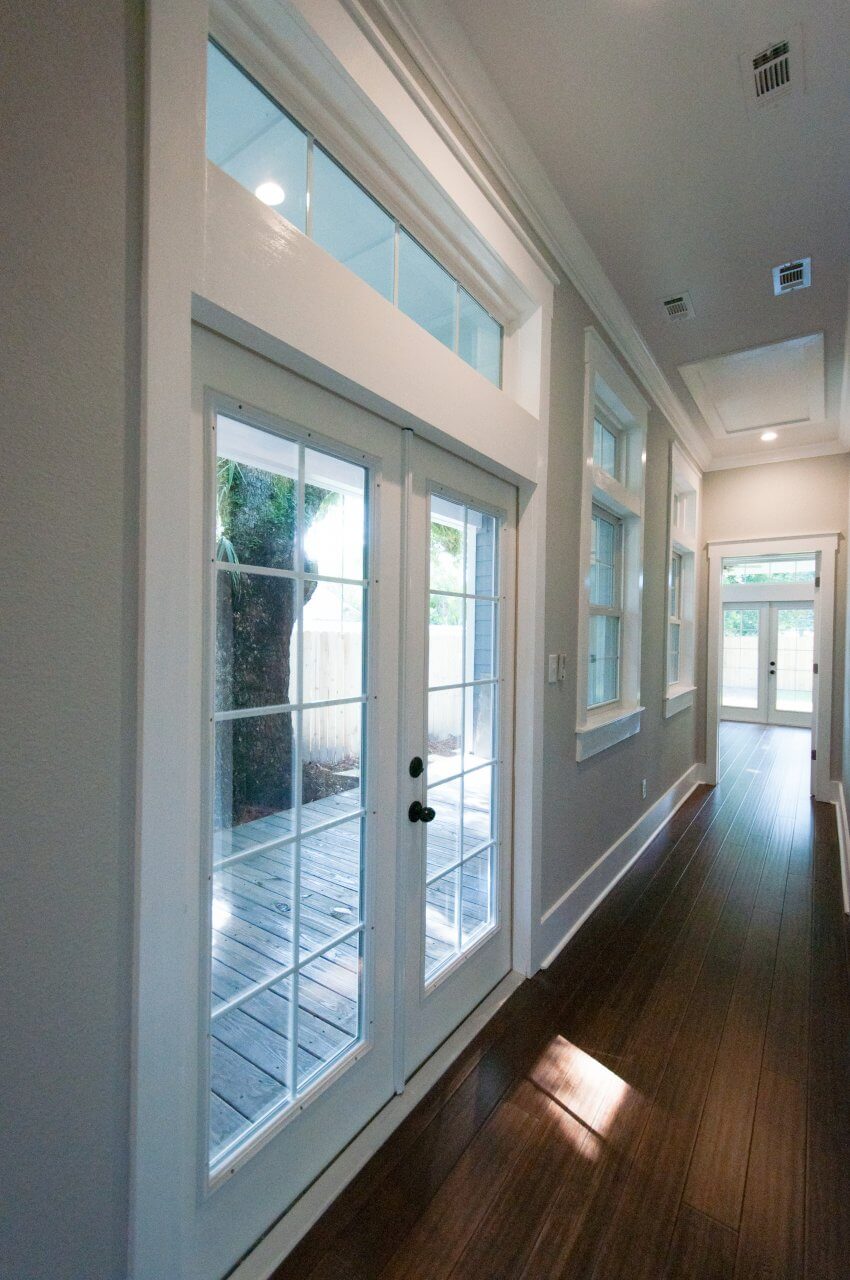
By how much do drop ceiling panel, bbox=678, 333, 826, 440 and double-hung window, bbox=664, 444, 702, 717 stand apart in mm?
464

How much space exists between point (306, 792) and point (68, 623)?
0.71 m

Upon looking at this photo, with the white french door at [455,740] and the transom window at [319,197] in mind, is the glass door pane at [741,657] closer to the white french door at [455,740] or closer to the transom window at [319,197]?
the white french door at [455,740]

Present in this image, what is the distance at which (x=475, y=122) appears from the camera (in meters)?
1.64

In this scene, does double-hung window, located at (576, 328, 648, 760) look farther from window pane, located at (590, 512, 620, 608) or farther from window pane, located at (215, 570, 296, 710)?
window pane, located at (215, 570, 296, 710)

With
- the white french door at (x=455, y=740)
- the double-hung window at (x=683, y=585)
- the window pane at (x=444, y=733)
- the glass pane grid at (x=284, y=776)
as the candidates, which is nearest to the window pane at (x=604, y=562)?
the white french door at (x=455, y=740)

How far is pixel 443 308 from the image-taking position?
1.80 meters

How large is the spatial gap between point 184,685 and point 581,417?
2.26 metres

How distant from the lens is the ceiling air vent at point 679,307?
8.67ft

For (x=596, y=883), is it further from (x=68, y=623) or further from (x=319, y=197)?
(x=319, y=197)

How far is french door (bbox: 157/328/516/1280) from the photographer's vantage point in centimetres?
109

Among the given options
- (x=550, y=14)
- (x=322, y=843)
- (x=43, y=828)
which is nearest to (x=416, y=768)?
(x=322, y=843)

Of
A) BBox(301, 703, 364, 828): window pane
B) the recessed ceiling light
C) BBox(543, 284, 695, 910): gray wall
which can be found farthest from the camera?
BBox(543, 284, 695, 910): gray wall

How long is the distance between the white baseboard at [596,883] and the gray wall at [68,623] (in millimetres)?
1866

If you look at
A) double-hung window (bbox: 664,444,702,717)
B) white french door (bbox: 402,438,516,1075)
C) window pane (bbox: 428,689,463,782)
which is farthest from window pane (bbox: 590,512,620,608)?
window pane (bbox: 428,689,463,782)
